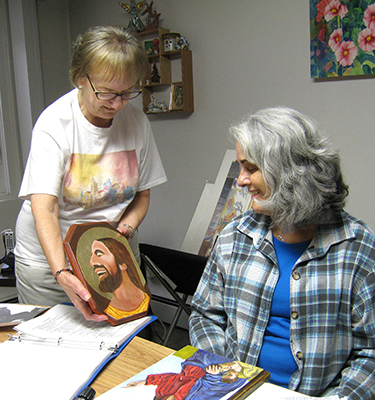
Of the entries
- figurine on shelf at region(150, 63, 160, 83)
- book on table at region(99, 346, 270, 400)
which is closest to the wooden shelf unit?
figurine on shelf at region(150, 63, 160, 83)

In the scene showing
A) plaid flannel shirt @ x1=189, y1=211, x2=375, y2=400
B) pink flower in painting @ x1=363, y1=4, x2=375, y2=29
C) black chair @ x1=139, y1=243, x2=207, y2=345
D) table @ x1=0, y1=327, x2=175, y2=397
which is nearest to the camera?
table @ x1=0, y1=327, x2=175, y2=397

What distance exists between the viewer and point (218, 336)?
127 centimetres

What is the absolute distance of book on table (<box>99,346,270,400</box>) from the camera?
2.87 ft

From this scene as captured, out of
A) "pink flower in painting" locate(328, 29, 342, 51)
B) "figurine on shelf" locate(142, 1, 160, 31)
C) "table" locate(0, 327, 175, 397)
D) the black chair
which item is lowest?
the black chair

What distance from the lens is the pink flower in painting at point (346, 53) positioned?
2.14 m

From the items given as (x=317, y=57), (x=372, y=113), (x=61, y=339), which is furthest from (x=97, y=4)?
(x=61, y=339)

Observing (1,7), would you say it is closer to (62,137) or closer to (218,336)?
(62,137)

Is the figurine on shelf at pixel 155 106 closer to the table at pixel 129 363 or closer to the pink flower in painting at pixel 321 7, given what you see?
the pink flower in painting at pixel 321 7

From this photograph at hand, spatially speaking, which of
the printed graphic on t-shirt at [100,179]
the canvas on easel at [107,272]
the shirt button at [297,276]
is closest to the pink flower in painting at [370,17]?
the printed graphic on t-shirt at [100,179]

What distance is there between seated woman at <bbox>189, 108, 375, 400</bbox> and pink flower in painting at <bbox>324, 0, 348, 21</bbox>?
1.29 metres

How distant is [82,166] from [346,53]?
150 cm

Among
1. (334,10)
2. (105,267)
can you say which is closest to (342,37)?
(334,10)

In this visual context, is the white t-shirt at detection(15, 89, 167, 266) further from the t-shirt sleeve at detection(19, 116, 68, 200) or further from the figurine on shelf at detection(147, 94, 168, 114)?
the figurine on shelf at detection(147, 94, 168, 114)

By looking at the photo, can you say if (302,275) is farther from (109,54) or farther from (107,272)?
(109,54)
